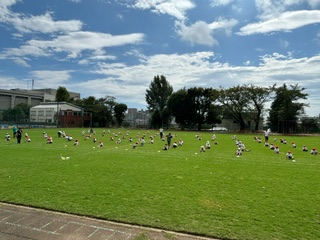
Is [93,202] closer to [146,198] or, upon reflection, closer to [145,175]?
[146,198]

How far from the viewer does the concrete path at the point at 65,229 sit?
4.49 metres

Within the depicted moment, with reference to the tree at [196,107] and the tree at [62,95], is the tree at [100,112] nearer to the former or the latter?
the tree at [62,95]

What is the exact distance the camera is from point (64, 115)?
2680 inches

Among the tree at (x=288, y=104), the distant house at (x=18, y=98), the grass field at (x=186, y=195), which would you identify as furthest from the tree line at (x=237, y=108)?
the distant house at (x=18, y=98)

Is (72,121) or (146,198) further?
(72,121)

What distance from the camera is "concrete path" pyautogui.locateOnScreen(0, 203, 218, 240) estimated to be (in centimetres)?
449

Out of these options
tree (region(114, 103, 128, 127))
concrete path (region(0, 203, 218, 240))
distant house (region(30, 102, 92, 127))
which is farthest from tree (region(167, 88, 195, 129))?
concrete path (region(0, 203, 218, 240))

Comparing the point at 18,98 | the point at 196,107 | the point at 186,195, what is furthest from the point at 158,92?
the point at 186,195

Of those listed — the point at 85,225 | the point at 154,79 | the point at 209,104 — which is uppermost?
the point at 154,79

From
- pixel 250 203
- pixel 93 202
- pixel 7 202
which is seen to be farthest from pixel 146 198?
pixel 7 202

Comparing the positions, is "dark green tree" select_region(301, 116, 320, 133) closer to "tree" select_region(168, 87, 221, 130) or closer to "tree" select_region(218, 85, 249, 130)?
"tree" select_region(218, 85, 249, 130)

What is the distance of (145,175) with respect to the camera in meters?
9.37

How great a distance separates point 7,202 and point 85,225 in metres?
2.49

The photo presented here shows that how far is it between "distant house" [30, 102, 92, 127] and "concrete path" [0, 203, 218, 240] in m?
64.6
